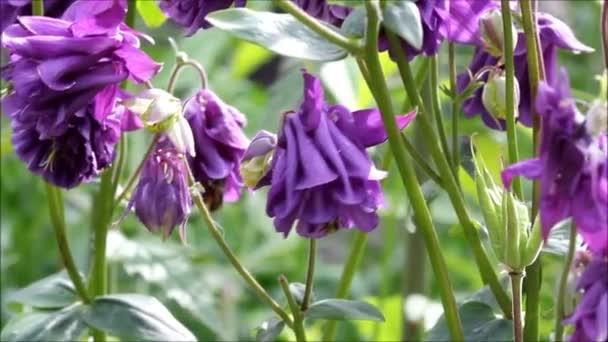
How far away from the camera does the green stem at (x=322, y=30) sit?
938 millimetres

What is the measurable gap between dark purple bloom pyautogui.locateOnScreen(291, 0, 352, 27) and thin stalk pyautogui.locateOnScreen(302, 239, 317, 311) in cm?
20

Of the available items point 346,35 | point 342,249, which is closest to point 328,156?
point 346,35

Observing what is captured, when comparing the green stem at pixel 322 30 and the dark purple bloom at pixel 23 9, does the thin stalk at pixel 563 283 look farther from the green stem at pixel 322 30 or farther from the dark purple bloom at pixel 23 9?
the dark purple bloom at pixel 23 9

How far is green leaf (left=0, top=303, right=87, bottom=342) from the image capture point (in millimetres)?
1324

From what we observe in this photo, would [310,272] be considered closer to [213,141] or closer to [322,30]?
[213,141]

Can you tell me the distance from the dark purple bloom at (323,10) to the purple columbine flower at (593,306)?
372 mm

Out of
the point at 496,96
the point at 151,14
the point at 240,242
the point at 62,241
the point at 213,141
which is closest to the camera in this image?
the point at 496,96

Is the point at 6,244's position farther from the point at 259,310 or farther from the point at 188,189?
the point at 188,189

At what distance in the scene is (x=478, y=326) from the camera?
1.20m

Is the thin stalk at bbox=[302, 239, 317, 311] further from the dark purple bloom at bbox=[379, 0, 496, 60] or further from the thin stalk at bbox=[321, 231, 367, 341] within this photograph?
the dark purple bloom at bbox=[379, 0, 496, 60]

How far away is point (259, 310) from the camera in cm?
235

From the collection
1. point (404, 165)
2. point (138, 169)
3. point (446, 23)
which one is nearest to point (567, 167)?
point (404, 165)

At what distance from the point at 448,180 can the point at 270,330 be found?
9.6 inches

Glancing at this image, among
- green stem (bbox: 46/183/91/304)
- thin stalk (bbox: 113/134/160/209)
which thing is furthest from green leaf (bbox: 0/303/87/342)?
thin stalk (bbox: 113/134/160/209)
